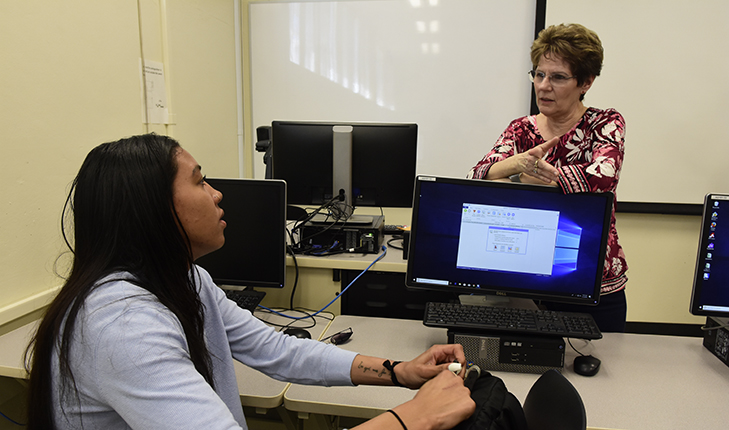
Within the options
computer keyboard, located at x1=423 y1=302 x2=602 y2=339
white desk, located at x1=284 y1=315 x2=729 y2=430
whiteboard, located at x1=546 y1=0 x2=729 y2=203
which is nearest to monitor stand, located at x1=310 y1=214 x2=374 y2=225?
white desk, located at x1=284 y1=315 x2=729 y2=430

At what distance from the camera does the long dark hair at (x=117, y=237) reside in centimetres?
77

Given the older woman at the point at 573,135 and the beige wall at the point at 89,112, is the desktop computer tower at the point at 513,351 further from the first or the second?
the beige wall at the point at 89,112

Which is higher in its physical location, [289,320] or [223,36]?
[223,36]

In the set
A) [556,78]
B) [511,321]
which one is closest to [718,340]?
[511,321]

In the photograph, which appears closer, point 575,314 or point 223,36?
point 575,314

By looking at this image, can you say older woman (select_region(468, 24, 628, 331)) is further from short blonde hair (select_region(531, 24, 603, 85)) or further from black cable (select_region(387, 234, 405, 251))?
black cable (select_region(387, 234, 405, 251))

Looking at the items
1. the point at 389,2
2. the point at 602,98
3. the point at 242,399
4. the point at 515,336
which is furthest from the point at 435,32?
the point at 242,399

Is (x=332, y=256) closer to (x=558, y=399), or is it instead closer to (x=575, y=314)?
(x=575, y=314)

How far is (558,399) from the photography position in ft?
2.47

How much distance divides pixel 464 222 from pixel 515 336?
33 cm

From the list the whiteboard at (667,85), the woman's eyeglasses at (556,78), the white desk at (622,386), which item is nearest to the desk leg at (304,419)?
the white desk at (622,386)

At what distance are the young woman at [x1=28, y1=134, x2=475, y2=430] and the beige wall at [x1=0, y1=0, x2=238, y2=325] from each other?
904mm

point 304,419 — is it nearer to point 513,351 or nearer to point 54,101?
point 513,351

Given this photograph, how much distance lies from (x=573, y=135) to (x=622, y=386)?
762mm
